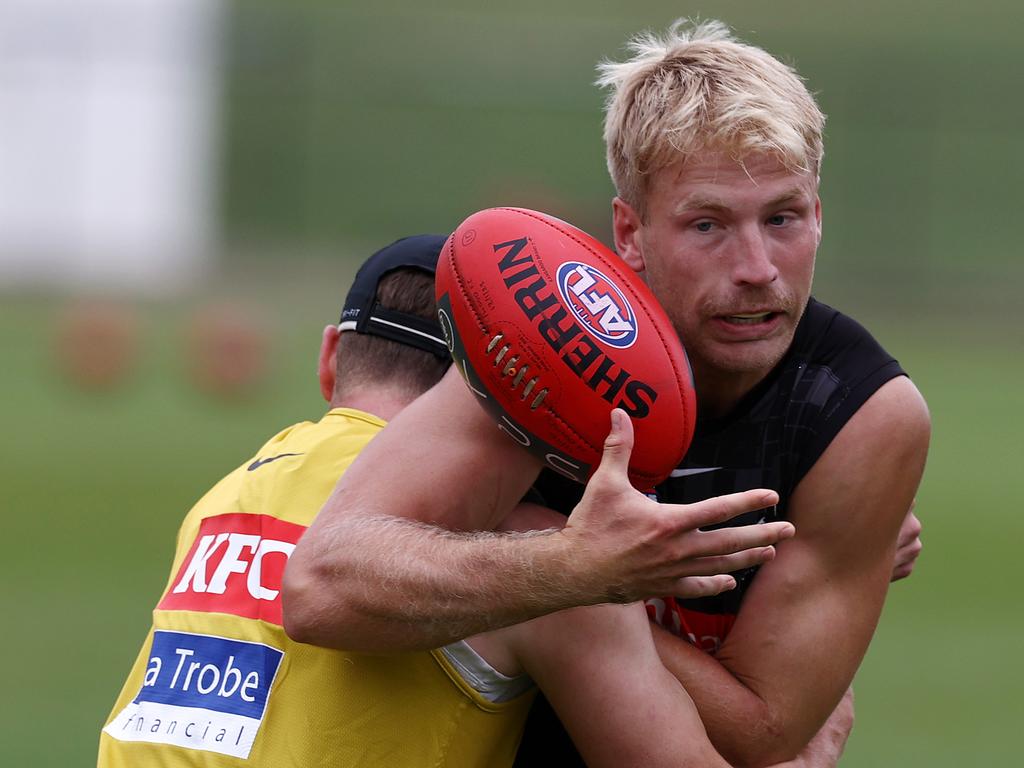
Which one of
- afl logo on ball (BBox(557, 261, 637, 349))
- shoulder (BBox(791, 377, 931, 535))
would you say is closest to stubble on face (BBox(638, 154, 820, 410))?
shoulder (BBox(791, 377, 931, 535))

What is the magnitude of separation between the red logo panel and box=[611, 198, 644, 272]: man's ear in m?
1.03

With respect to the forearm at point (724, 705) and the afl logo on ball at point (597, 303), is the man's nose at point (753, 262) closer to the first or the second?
the afl logo on ball at point (597, 303)

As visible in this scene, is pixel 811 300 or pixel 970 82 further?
pixel 970 82

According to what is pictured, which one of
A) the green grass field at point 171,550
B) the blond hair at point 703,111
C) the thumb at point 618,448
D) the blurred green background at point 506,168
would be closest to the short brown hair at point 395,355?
the blond hair at point 703,111

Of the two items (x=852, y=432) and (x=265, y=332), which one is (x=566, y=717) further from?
(x=265, y=332)

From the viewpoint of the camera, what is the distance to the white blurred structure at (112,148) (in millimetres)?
33312

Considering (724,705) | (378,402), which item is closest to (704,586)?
(724,705)

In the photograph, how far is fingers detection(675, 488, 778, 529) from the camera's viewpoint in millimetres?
2748

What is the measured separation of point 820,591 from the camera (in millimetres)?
3701

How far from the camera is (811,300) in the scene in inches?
161

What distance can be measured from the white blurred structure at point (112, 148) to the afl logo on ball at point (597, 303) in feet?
99.3

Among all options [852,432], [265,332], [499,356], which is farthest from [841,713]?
[265,332]

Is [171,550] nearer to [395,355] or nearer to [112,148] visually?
[395,355]

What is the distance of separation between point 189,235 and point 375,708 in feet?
102
